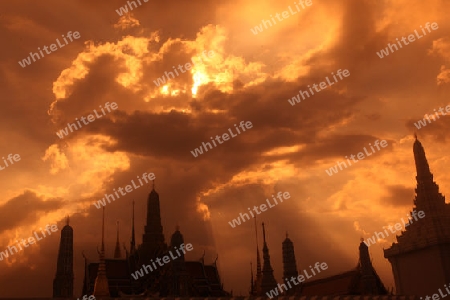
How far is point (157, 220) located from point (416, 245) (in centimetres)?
3967

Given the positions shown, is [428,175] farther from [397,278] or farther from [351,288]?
[351,288]

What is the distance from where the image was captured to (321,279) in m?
65.8

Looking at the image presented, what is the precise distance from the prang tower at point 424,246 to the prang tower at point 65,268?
43.4 meters

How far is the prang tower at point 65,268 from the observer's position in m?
70.7

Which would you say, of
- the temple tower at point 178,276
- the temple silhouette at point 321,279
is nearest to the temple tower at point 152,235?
the temple silhouette at point 321,279

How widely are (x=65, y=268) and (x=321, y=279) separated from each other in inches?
1361

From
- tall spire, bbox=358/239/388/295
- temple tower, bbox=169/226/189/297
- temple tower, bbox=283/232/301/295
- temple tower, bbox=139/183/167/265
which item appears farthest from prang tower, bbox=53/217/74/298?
tall spire, bbox=358/239/388/295

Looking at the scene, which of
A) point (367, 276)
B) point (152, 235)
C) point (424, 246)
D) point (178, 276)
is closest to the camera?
point (367, 276)

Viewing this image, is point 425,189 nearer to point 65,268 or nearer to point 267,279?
point 267,279

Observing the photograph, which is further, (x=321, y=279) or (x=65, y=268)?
(x=65, y=268)

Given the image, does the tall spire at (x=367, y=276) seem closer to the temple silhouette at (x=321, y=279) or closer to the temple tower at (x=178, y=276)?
the temple silhouette at (x=321, y=279)

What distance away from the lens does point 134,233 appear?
313 ft

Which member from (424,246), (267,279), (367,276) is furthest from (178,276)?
(424,246)

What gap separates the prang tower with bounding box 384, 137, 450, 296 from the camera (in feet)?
206
